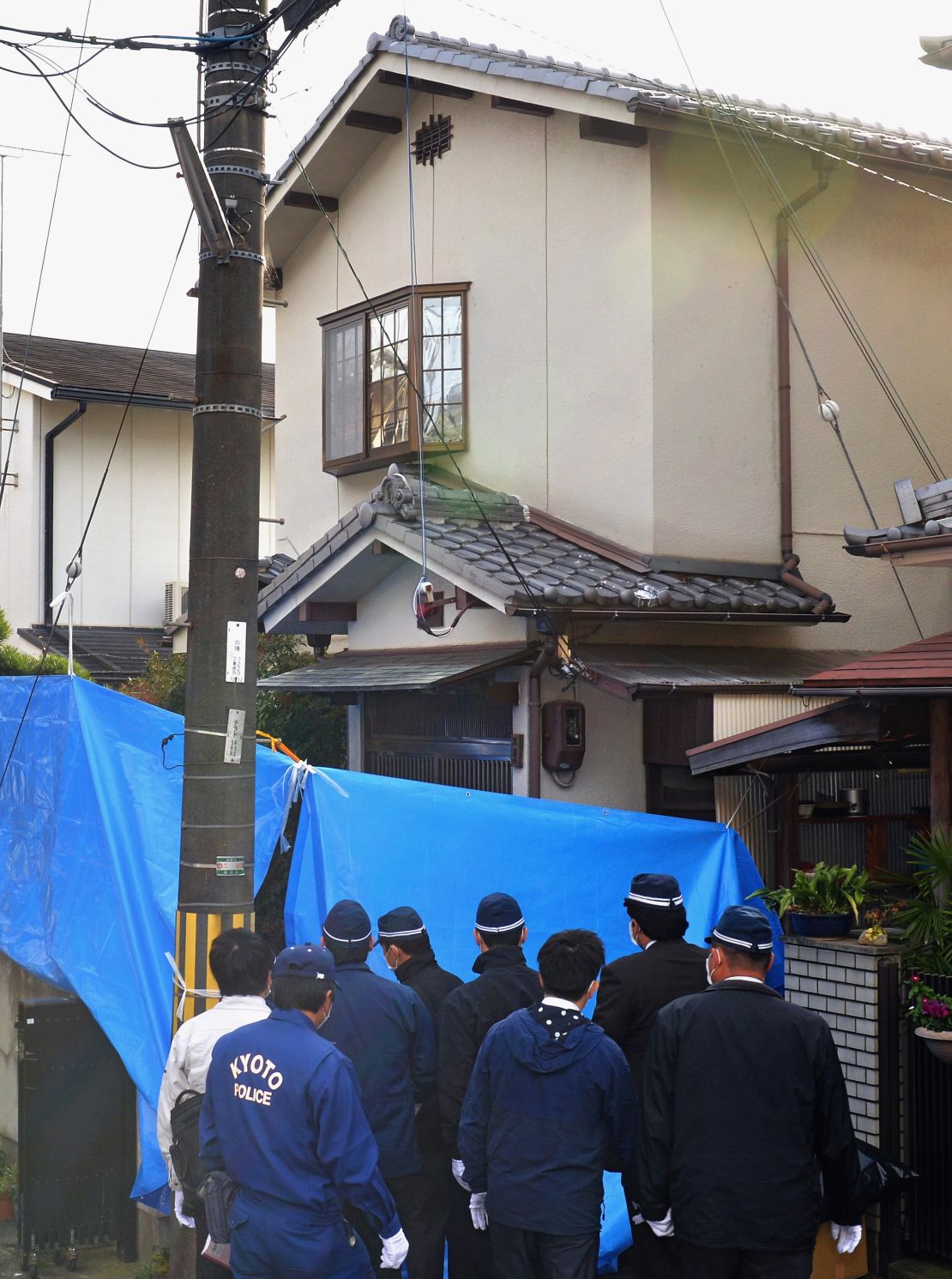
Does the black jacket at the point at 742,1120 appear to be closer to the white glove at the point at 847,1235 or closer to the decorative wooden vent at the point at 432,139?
the white glove at the point at 847,1235

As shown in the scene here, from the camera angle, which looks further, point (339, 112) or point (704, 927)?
point (339, 112)

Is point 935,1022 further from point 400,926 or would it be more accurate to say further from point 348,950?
point 348,950

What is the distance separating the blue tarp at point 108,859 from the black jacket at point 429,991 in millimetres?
1622

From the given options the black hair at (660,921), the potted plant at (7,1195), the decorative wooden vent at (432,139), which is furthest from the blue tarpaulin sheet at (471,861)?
the decorative wooden vent at (432,139)

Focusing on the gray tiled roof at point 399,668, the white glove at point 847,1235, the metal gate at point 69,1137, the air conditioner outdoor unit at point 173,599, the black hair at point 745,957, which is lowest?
the metal gate at point 69,1137

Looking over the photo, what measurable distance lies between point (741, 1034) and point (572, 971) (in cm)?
63

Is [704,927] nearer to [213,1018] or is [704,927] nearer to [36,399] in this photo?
[213,1018]

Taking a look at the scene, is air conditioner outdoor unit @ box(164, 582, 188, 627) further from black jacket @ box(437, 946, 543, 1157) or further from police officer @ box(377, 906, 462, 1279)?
black jacket @ box(437, 946, 543, 1157)

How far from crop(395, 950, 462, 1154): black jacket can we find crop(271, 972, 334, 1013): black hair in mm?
1055

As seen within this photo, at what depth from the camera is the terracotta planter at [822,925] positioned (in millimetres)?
6855

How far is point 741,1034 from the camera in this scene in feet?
14.3

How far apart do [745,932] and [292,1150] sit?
5.42 ft

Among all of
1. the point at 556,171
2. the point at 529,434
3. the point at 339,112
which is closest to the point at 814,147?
the point at 556,171

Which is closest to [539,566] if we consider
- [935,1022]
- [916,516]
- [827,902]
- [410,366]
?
[916,516]
